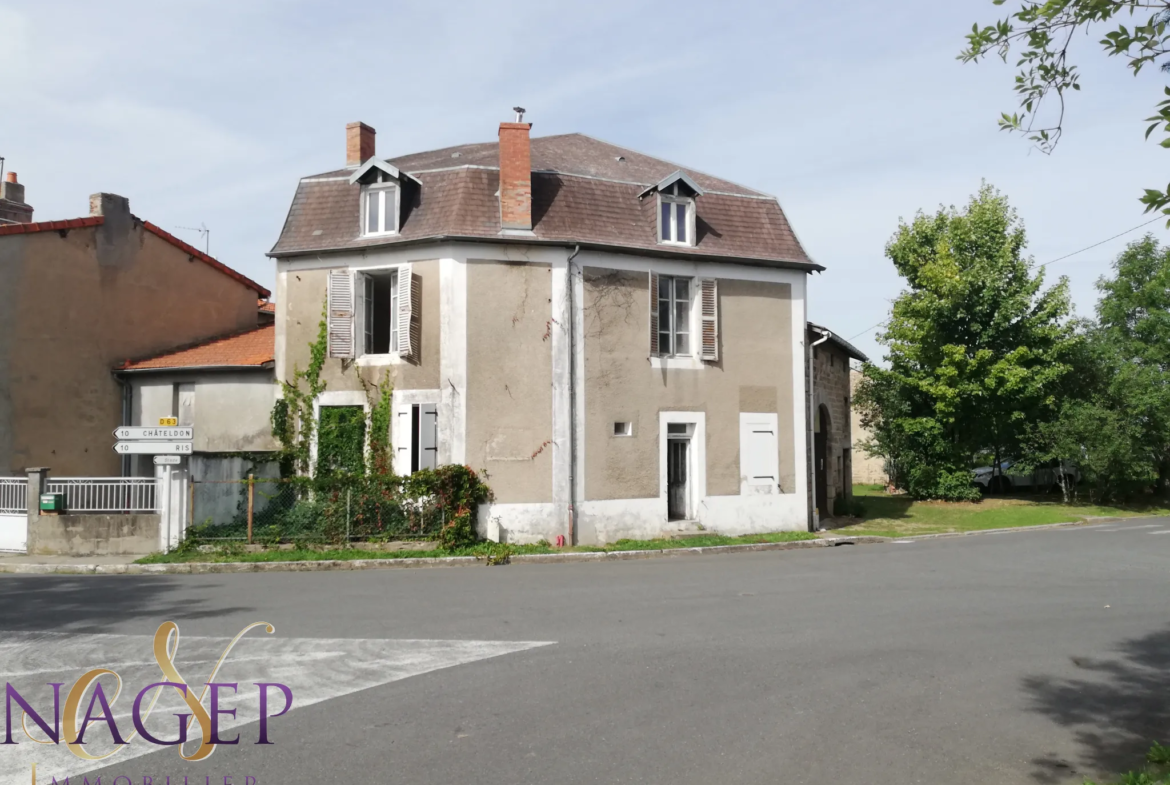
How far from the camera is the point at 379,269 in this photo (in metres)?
19.2

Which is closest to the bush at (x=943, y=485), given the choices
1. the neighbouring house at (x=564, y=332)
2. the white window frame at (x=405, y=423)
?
the neighbouring house at (x=564, y=332)

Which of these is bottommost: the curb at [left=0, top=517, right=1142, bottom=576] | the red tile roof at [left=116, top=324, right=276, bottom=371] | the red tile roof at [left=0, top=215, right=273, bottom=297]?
the curb at [left=0, top=517, right=1142, bottom=576]

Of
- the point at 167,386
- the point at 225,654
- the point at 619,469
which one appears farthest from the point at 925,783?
the point at 167,386

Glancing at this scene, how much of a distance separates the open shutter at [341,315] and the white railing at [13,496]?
6296 millimetres

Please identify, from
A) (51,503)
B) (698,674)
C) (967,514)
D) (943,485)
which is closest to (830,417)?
(967,514)

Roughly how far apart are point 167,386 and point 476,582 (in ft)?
38.7

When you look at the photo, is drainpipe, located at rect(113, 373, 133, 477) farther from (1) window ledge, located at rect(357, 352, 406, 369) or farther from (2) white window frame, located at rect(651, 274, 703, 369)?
(2) white window frame, located at rect(651, 274, 703, 369)

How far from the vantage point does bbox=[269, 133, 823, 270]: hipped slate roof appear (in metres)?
19.0

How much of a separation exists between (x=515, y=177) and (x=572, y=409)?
5.00m

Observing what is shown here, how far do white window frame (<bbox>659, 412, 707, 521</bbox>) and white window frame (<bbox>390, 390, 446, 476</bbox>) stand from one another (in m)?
4.75

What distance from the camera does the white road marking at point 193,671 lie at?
18.2ft

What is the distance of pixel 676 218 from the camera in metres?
20.5

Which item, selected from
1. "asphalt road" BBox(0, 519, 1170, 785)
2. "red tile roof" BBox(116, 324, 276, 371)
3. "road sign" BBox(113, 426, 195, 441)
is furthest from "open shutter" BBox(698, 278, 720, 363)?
"road sign" BBox(113, 426, 195, 441)

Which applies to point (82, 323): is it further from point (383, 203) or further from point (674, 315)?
point (674, 315)
